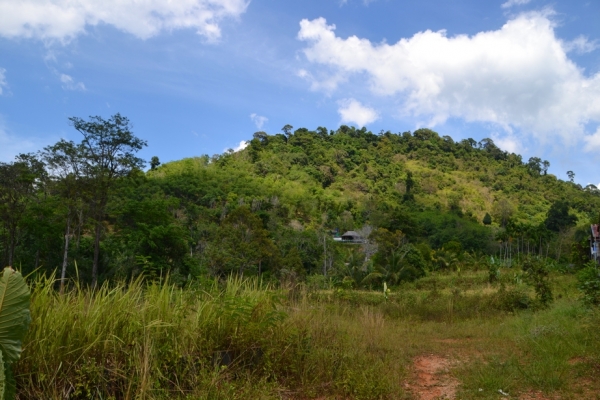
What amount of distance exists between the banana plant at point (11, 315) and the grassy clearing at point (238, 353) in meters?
0.58

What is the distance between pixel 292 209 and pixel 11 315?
49.4 meters

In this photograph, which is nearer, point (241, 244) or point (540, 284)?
point (540, 284)

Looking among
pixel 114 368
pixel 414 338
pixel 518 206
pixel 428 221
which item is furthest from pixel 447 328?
pixel 518 206

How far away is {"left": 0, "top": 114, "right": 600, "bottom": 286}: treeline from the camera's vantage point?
1772 cm

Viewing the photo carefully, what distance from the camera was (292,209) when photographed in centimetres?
5134

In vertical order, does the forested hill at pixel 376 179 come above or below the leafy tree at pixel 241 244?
above

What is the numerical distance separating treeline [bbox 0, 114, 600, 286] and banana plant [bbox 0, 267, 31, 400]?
1792mm

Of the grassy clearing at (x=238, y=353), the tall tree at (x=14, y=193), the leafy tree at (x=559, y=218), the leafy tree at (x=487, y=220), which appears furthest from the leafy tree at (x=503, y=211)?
the grassy clearing at (x=238, y=353)

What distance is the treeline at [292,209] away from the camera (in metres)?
17.7

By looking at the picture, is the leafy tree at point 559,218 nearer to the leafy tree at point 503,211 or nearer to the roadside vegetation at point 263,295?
the roadside vegetation at point 263,295

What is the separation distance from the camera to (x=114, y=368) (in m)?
2.75

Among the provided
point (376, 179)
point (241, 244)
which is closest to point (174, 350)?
point (241, 244)

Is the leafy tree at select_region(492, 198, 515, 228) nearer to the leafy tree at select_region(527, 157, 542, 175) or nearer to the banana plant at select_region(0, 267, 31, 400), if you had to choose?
the leafy tree at select_region(527, 157, 542, 175)

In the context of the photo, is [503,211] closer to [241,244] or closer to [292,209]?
[292,209]
